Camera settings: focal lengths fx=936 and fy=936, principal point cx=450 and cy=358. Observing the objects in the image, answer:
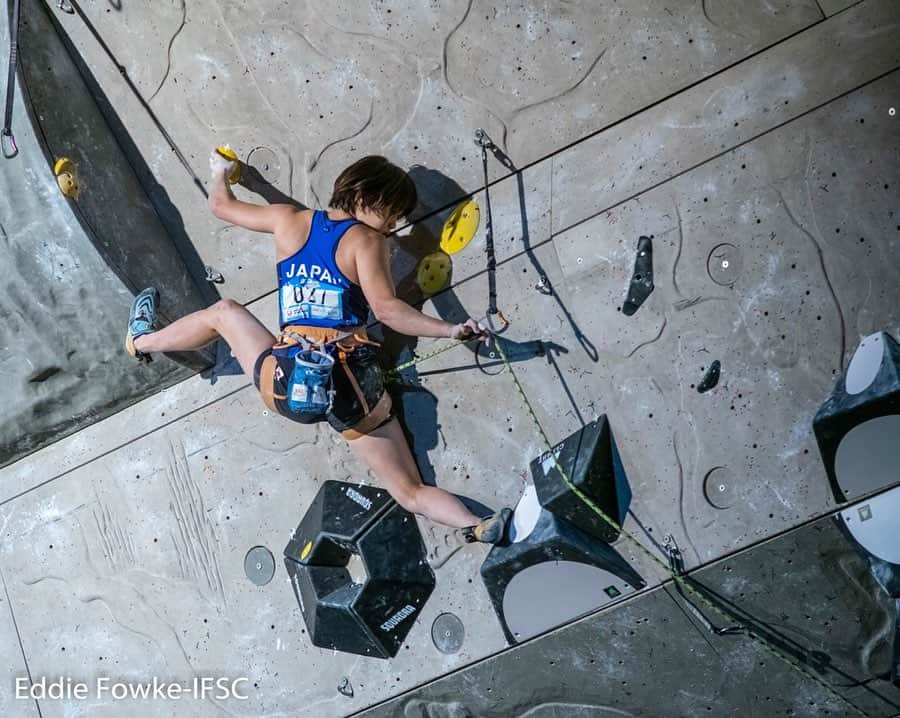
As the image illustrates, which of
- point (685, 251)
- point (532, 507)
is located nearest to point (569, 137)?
point (685, 251)

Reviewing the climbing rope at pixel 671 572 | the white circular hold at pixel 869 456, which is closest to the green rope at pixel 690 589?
the climbing rope at pixel 671 572

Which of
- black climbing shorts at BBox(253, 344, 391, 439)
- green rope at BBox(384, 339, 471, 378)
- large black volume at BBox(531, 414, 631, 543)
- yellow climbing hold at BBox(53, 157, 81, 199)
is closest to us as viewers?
black climbing shorts at BBox(253, 344, 391, 439)

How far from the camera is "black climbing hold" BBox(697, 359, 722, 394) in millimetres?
3209

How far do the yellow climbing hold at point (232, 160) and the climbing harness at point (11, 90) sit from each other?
2.35ft

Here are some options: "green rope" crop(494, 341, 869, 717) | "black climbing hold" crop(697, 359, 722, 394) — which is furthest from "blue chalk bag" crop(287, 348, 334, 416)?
"black climbing hold" crop(697, 359, 722, 394)

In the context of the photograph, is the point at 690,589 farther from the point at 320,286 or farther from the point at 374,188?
the point at 374,188

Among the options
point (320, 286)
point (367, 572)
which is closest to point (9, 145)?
point (320, 286)

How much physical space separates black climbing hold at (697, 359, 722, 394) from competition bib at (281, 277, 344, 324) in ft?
4.12

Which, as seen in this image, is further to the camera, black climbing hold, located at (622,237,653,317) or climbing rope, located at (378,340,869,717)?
black climbing hold, located at (622,237,653,317)

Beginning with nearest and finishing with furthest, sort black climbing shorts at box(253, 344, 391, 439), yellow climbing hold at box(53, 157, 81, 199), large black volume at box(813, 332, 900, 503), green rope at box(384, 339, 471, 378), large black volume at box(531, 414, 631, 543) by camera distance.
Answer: large black volume at box(813, 332, 900, 503) → black climbing shorts at box(253, 344, 391, 439) → large black volume at box(531, 414, 631, 543) → yellow climbing hold at box(53, 157, 81, 199) → green rope at box(384, 339, 471, 378)

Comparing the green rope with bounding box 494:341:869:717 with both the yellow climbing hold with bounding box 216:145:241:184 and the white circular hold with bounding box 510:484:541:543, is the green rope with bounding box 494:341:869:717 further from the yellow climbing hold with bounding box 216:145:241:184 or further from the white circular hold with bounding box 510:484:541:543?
the yellow climbing hold with bounding box 216:145:241:184

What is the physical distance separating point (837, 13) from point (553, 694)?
257 cm

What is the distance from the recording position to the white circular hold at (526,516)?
10.6ft

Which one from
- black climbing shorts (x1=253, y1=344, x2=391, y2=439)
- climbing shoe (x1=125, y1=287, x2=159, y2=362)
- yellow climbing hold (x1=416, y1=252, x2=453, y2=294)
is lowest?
black climbing shorts (x1=253, y1=344, x2=391, y2=439)
